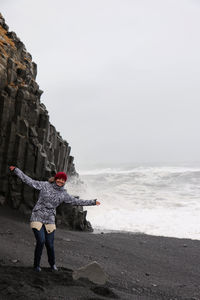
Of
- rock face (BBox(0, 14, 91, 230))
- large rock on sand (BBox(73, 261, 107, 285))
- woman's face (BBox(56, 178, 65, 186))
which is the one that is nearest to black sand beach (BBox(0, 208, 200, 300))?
large rock on sand (BBox(73, 261, 107, 285))

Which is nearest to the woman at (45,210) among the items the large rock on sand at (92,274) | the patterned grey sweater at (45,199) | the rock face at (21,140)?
the patterned grey sweater at (45,199)

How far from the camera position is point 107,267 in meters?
9.23

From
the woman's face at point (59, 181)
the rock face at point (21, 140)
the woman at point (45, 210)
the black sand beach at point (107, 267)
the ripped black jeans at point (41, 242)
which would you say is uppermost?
the rock face at point (21, 140)

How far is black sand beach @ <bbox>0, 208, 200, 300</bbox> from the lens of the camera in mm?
5523

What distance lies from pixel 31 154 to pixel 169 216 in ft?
43.8

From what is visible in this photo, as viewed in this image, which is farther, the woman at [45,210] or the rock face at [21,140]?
the rock face at [21,140]

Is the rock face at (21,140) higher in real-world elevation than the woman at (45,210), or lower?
higher

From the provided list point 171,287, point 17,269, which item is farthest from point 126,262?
point 17,269

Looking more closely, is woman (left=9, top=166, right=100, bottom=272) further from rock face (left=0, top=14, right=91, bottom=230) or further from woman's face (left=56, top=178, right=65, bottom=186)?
rock face (left=0, top=14, right=91, bottom=230)

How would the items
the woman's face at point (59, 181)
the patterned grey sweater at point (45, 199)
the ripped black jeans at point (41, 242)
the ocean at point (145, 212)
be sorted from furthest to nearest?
1. the ocean at point (145, 212)
2. the woman's face at point (59, 181)
3. the patterned grey sweater at point (45, 199)
4. the ripped black jeans at point (41, 242)

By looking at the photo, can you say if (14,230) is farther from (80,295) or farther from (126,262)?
(80,295)

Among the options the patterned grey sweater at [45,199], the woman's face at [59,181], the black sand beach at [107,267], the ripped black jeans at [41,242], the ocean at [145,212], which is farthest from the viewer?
the ocean at [145,212]

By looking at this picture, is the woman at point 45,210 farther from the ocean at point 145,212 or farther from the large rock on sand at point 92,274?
the ocean at point 145,212

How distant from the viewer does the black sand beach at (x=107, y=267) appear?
18.1ft
